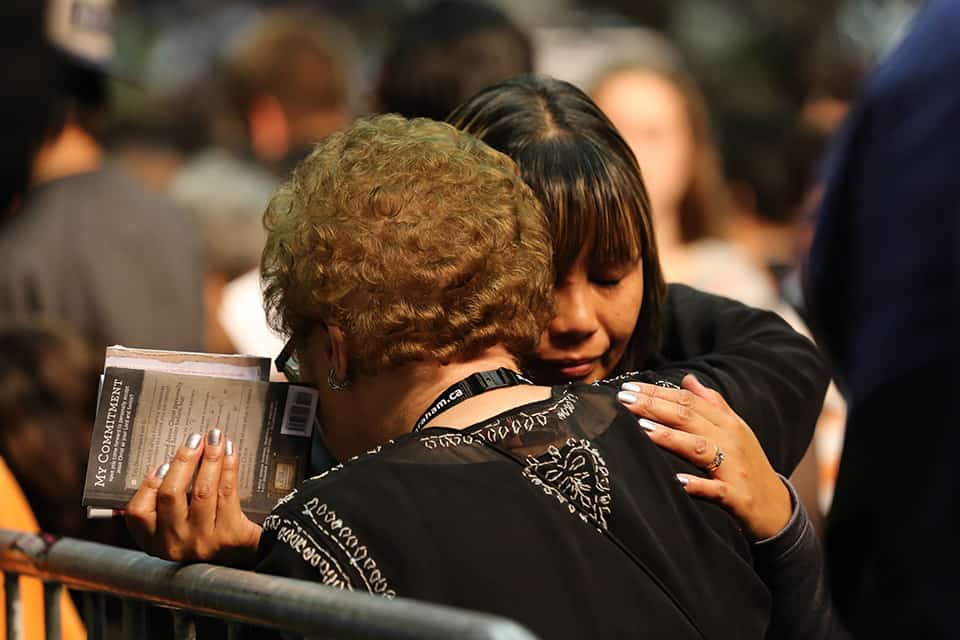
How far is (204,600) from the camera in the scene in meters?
2.37

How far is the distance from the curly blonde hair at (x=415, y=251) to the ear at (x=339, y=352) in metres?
0.02

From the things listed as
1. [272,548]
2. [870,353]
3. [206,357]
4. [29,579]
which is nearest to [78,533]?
[29,579]

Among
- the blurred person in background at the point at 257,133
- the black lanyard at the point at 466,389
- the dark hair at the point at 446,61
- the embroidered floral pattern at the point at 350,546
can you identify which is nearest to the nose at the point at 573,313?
the black lanyard at the point at 466,389

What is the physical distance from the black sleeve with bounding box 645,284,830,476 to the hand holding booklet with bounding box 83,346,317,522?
0.56 m

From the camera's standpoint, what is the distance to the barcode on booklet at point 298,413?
2.55m

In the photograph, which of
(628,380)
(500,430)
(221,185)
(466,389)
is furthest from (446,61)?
(500,430)

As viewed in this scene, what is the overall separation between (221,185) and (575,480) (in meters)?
3.83

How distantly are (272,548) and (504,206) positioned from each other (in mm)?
582

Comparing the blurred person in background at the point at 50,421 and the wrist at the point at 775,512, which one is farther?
the blurred person in background at the point at 50,421

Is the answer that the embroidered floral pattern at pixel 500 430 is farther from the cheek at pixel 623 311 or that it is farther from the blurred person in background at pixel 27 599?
the blurred person in background at pixel 27 599

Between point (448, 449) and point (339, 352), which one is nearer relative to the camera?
point (448, 449)

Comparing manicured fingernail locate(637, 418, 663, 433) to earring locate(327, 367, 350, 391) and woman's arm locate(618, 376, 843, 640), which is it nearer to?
woman's arm locate(618, 376, 843, 640)

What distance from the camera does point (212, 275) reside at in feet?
19.1

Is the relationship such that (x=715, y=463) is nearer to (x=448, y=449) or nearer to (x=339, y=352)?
(x=448, y=449)
